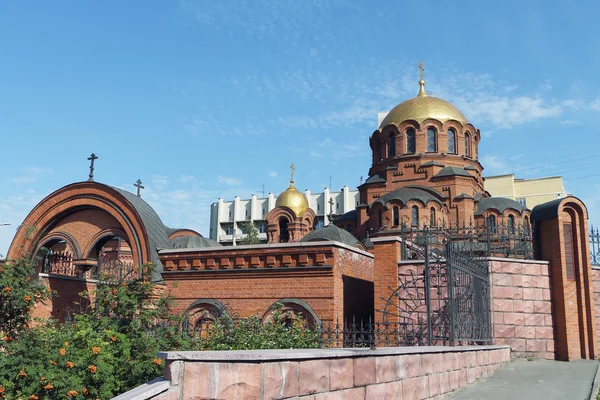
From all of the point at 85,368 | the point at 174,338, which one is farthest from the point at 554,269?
the point at 85,368

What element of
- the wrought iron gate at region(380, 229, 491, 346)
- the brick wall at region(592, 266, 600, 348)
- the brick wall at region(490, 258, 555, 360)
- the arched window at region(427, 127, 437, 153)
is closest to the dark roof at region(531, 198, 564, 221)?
the brick wall at region(490, 258, 555, 360)

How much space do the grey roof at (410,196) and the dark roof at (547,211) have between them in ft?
41.4

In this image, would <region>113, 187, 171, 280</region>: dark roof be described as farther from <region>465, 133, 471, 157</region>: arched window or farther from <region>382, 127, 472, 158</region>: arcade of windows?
<region>465, 133, 471, 157</region>: arched window

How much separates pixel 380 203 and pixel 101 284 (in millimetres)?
21317

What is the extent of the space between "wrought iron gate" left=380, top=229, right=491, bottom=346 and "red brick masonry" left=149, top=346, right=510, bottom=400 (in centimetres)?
203

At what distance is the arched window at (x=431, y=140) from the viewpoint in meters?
29.2

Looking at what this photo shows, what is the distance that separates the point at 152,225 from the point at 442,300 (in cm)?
858

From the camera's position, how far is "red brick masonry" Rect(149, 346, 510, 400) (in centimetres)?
344

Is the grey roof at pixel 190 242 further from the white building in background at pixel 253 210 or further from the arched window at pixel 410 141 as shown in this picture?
the white building in background at pixel 253 210

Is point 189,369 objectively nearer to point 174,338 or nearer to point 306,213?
point 174,338

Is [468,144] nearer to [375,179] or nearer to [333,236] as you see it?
[375,179]

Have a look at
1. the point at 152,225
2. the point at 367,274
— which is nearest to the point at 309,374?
the point at 367,274

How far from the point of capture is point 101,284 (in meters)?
6.91

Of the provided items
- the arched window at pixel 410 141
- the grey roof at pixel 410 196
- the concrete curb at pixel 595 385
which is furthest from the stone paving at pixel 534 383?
the arched window at pixel 410 141
